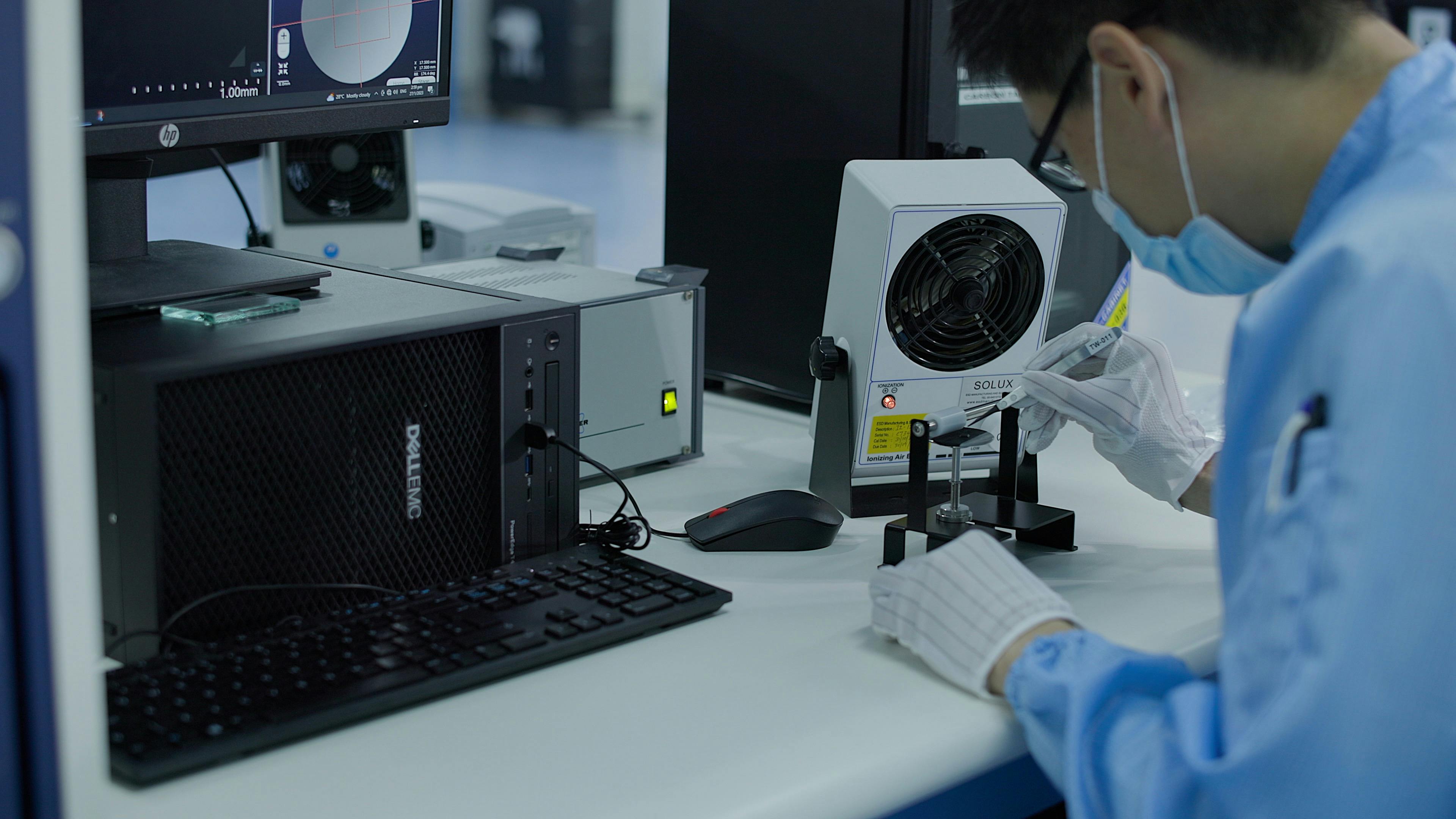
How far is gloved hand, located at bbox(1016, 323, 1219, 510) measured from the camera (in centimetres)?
108

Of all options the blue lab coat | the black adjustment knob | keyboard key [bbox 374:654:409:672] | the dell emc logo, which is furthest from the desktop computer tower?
the blue lab coat

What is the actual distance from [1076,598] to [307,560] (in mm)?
555

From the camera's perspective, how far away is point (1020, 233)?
45.9 inches

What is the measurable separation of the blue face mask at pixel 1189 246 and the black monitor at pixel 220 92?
56 cm

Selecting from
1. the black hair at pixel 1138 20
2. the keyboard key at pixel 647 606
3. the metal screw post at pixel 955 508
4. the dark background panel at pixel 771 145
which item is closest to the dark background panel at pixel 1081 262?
the dark background panel at pixel 771 145

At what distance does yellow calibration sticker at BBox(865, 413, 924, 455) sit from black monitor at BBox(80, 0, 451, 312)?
462 millimetres

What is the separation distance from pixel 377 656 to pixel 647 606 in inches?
7.3

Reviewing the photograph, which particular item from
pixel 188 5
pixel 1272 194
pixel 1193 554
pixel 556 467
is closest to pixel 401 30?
pixel 188 5

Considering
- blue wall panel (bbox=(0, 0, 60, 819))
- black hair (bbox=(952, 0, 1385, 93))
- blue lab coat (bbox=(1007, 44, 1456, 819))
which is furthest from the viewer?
black hair (bbox=(952, 0, 1385, 93))

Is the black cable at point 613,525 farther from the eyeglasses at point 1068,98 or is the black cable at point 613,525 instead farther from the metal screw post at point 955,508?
the eyeglasses at point 1068,98

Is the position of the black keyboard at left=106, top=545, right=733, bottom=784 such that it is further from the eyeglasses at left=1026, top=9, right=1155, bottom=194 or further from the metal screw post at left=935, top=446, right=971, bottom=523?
the eyeglasses at left=1026, top=9, right=1155, bottom=194

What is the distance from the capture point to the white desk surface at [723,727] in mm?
670

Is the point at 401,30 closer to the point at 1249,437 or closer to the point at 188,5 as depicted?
the point at 188,5

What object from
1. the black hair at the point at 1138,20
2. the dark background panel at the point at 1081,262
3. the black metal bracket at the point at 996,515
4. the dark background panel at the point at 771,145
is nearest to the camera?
the black hair at the point at 1138,20
